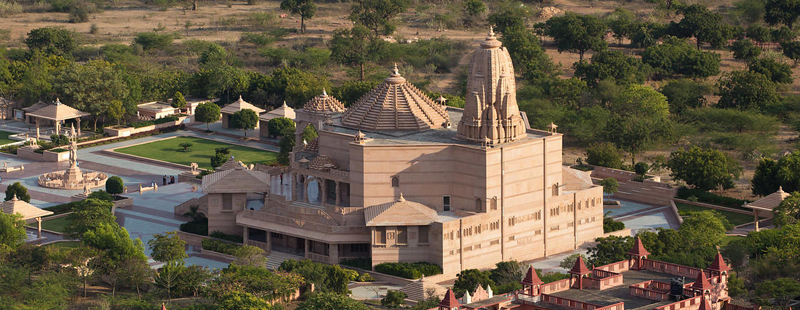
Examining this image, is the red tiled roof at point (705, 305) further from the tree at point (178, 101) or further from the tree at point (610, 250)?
the tree at point (178, 101)

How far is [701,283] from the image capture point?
75.9m

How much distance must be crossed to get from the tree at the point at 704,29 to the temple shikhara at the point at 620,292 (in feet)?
301

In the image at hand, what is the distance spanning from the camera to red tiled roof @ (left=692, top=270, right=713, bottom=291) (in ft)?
249

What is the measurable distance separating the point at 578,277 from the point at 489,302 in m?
4.98

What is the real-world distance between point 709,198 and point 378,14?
75.2m

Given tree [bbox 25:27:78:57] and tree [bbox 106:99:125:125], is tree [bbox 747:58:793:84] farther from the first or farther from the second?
tree [bbox 25:27:78:57]

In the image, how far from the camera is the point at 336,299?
280 ft

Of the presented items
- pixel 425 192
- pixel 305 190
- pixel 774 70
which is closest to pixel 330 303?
pixel 425 192

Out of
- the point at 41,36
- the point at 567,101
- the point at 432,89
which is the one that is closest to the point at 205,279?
the point at 567,101

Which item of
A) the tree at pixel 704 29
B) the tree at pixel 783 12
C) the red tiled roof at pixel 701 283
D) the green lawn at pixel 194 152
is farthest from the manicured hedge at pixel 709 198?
the tree at pixel 783 12

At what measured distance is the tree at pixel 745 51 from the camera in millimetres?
165000

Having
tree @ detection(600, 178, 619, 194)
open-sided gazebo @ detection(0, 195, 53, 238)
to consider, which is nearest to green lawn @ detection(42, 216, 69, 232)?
open-sided gazebo @ detection(0, 195, 53, 238)

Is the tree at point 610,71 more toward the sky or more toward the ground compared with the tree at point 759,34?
more toward the ground

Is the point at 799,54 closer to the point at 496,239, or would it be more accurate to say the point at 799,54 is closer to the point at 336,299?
the point at 496,239
